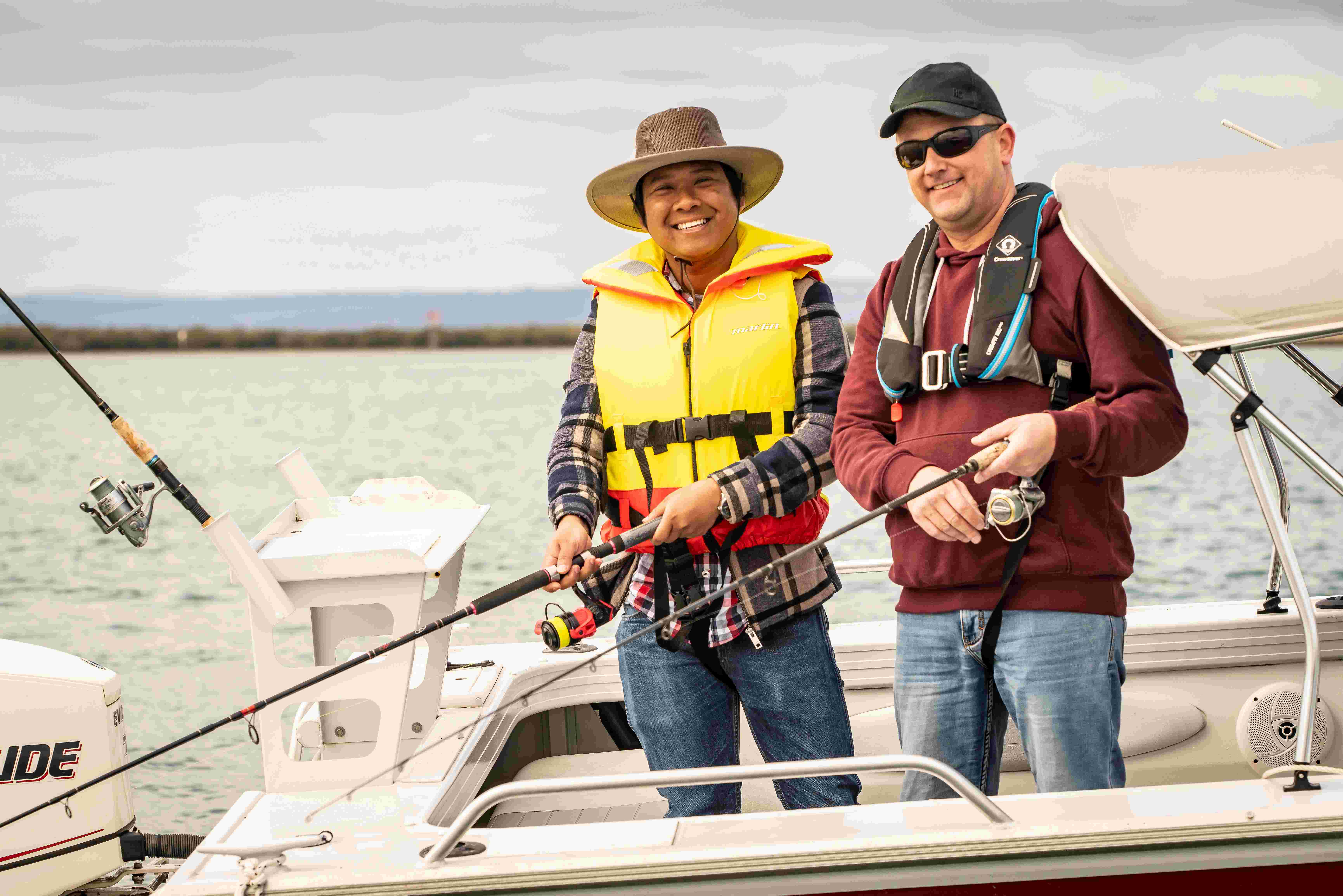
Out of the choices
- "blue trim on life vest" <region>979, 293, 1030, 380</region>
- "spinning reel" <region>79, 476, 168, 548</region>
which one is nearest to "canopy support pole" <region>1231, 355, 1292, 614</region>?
"blue trim on life vest" <region>979, 293, 1030, 380</region>

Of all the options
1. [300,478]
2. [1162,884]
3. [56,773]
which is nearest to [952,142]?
[1162,884]

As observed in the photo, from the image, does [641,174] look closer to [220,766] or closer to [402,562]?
[402,562]

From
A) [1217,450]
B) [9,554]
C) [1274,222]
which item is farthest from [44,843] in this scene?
[1217,450]

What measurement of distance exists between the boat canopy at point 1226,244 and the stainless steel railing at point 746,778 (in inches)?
26.1

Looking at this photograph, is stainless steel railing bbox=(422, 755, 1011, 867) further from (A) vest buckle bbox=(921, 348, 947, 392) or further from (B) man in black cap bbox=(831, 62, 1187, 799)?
(A) vest buckle bbox=(921, 348, 947, 392)

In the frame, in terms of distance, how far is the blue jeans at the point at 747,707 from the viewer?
1.99 meters

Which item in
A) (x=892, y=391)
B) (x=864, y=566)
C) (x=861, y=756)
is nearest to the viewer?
(x=892, y=391)

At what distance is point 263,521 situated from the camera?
19922 millimetres

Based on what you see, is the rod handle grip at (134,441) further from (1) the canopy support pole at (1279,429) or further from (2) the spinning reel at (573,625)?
(1) the canopy support pole at (1279,429)

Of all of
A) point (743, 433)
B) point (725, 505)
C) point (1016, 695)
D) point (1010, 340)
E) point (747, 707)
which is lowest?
point (747, 707)

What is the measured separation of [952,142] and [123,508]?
1.40 meters

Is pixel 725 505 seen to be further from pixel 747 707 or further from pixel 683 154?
pixel 683 154

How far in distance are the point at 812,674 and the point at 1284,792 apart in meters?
0.71

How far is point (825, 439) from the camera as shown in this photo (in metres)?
1.98
